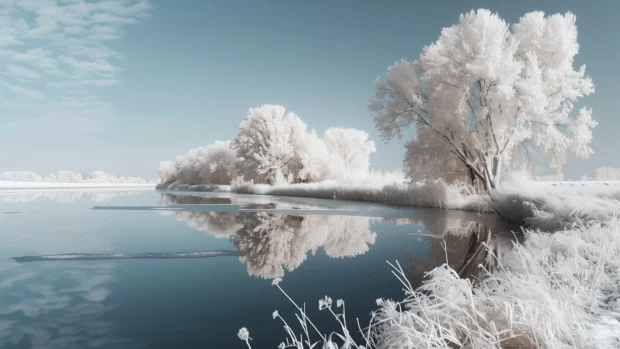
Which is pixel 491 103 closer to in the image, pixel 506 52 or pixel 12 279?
pixel 506 52

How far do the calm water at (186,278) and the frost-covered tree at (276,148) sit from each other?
25.0 meters

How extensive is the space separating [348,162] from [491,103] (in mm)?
31167

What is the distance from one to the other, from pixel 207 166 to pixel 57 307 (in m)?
47.4

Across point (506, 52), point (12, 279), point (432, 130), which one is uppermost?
point (506, 52)

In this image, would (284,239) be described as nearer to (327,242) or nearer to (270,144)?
(327,242)

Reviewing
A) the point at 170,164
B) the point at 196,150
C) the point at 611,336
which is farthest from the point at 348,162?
the point at 611,336

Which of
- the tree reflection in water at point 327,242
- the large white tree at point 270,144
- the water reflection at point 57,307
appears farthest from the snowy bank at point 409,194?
the water reflection at point 57,307

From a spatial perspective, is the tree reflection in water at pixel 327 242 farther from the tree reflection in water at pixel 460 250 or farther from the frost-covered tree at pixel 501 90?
the frost-covered tree at pixel 501 90

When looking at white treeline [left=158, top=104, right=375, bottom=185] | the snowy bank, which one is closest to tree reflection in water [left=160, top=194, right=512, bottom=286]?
the snowy bank

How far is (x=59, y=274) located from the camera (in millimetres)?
4262

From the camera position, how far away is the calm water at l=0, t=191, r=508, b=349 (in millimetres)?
2691

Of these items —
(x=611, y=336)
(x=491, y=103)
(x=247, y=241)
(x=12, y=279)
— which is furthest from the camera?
(x=491, y=103)

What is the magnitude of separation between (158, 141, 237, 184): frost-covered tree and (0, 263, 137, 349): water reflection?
3928 cm

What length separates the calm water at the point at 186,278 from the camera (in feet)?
8.83
